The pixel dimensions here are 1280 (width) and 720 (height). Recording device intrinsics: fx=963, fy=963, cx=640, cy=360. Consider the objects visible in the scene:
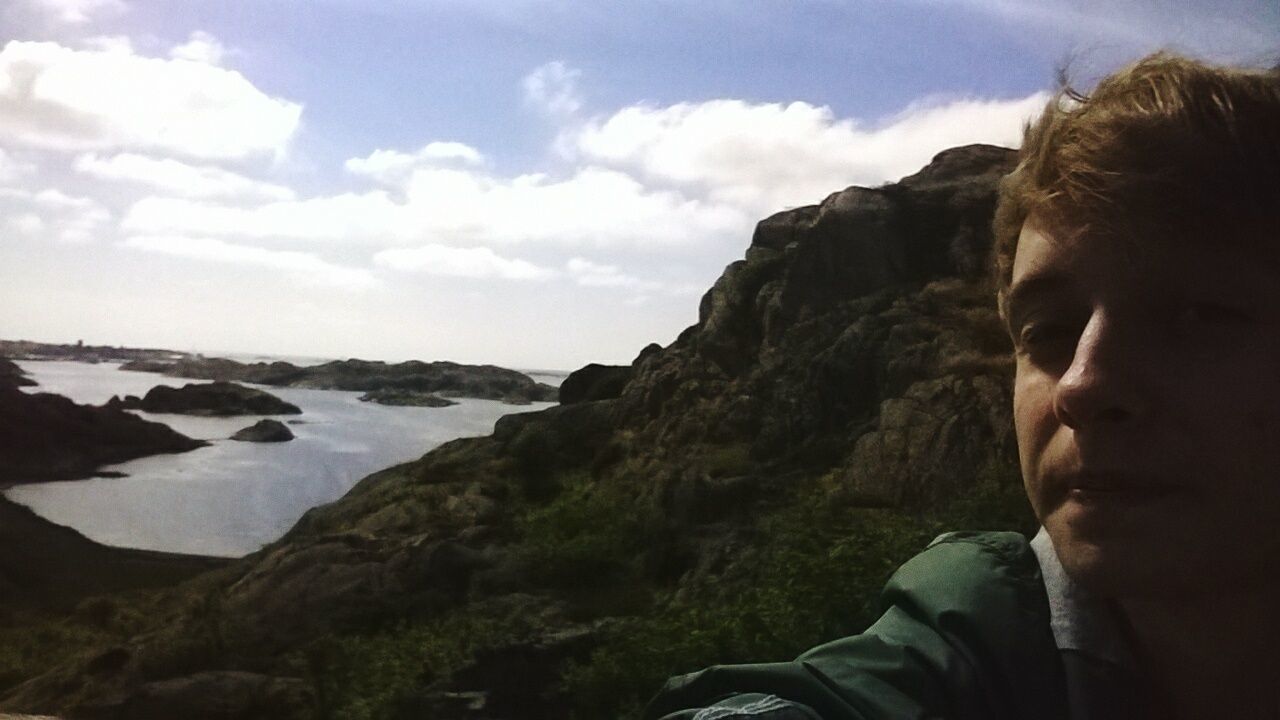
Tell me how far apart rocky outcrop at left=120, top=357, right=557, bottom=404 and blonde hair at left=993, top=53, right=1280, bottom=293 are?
5037 mm

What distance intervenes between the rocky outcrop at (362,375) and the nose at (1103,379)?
511 cm

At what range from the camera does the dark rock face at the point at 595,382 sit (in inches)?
271

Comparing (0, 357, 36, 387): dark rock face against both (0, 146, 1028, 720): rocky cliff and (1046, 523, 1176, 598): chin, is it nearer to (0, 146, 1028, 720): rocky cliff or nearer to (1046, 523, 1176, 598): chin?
(0, 146, 1028, 720): rocky cliff

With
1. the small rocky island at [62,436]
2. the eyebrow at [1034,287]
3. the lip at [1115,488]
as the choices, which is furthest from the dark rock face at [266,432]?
the lip at [1115,488]

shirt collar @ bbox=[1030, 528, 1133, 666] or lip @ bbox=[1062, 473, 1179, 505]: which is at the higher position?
lip @ bbox=[1062, 473, 1179, 505]

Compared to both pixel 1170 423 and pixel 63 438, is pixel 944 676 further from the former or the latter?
pixel 63 438

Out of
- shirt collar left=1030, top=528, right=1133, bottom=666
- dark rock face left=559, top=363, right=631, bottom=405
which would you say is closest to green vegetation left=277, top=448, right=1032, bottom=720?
dark rock face left=559, top=363, right=631, bottom=405

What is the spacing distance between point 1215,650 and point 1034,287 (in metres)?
0.38

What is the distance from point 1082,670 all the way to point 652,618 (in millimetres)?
3510

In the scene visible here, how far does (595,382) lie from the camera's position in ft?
23.1

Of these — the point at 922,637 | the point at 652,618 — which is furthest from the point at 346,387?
the point at 922,637

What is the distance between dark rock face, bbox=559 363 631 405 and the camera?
689cm

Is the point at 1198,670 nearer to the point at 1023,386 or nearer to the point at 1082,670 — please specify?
the point at 1082,670

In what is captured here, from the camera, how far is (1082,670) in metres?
0.94
